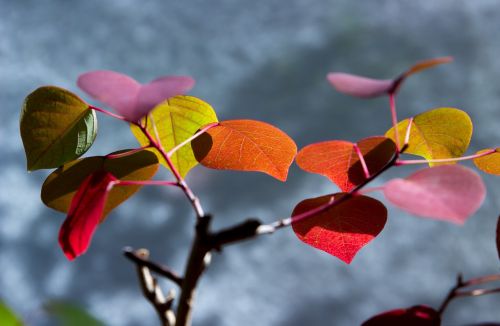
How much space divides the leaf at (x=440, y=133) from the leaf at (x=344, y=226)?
0.31 ft

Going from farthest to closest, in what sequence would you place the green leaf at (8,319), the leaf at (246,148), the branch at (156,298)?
the leaf at (246,148)
the branch at (156,298)
the green leaf at (8,319)

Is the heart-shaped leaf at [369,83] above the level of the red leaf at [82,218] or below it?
above

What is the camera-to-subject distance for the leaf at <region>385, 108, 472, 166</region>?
2.07ft

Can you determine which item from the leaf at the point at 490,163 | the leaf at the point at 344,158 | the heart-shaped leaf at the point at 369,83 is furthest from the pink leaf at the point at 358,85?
the leaf at the point at 490,163

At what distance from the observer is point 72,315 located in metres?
0.41

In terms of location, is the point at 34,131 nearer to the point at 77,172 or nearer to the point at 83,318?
the point at 77,172

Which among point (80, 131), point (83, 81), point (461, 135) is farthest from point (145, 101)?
point (461, 135)

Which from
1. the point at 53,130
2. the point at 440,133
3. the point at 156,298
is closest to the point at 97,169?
the point at 53,130

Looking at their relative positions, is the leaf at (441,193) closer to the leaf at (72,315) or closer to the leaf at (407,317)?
the leaf at (407,317)

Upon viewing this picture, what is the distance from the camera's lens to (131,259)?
0.46m

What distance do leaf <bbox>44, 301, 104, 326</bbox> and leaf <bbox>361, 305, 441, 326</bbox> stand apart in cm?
24

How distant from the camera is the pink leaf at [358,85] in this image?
0.45 metres

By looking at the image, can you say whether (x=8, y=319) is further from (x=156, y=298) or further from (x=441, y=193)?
(x=441, y=193)

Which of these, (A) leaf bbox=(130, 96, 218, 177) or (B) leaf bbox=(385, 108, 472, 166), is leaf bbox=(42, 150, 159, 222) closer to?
(A) leaf bbox=(130, 96, 218, 177)
